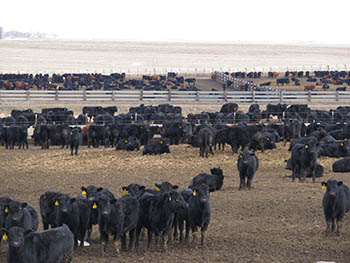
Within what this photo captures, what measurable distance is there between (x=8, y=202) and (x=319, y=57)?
138 m

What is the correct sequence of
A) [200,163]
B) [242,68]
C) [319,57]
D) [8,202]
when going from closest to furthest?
1. [8,202]
2. [200,163]
3. [242,68]
4. [319,57]

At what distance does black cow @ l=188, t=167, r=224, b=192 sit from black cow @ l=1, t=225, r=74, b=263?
648 cm

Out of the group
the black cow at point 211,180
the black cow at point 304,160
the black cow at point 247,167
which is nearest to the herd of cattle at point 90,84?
the black cow at point 304,160

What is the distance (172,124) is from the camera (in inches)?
1189

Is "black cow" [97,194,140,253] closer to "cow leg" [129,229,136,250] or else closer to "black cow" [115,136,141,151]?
"cow leg" [129,229,136,250]

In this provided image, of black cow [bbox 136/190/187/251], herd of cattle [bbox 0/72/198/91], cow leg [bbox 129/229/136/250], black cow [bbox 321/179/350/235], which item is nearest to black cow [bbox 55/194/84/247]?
cow leg [bbox 129/229/136/250]

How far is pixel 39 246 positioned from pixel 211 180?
7.85m

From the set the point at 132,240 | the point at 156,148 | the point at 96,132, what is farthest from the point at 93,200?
the point at 96,132

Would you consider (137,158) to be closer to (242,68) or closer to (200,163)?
(200,163)

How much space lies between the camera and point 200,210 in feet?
41.9

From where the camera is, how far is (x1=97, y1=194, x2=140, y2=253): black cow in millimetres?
11906

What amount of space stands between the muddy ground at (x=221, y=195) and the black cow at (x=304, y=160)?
0.29m

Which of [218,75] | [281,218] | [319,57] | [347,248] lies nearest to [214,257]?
[347,248]

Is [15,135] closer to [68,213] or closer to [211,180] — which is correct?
[211,180]
